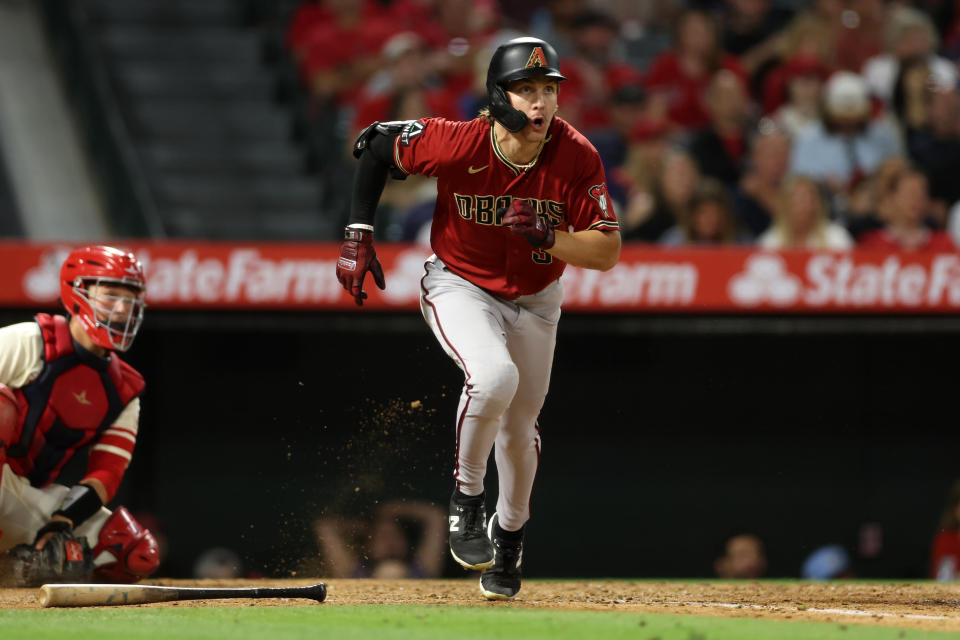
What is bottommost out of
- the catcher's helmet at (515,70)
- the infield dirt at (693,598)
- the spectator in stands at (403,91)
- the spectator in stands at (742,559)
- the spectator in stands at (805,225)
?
the spectator in stands at (742,559)

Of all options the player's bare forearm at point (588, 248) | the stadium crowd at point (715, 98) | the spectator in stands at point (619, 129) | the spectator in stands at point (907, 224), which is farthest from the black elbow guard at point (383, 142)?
the spectator in stands at point (907, 224)

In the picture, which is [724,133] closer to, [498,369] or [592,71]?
[592,71]

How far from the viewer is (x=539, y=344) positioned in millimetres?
5023

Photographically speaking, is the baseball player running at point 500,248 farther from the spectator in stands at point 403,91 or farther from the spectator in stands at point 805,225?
the spectator in stands at point 403,91

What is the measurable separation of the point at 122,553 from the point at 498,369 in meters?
2.08

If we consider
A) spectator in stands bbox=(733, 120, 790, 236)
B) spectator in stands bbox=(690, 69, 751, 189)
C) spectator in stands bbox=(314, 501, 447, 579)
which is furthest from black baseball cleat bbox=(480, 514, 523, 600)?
spectator in stands bbox=(690, 69, 751, 189)

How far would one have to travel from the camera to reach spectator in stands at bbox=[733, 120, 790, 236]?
8953 millimetres

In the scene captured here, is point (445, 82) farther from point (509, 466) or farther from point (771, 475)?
point (509, 466)

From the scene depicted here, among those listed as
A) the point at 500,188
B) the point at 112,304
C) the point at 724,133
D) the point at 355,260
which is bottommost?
the point at 112,304

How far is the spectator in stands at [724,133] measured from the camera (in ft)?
30.7

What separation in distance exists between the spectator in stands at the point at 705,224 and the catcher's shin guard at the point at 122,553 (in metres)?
3.99

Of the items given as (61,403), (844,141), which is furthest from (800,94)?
(61,403)

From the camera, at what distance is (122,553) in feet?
18.9

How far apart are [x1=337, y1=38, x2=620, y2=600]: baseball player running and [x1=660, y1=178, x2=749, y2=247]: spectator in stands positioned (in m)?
3.67
